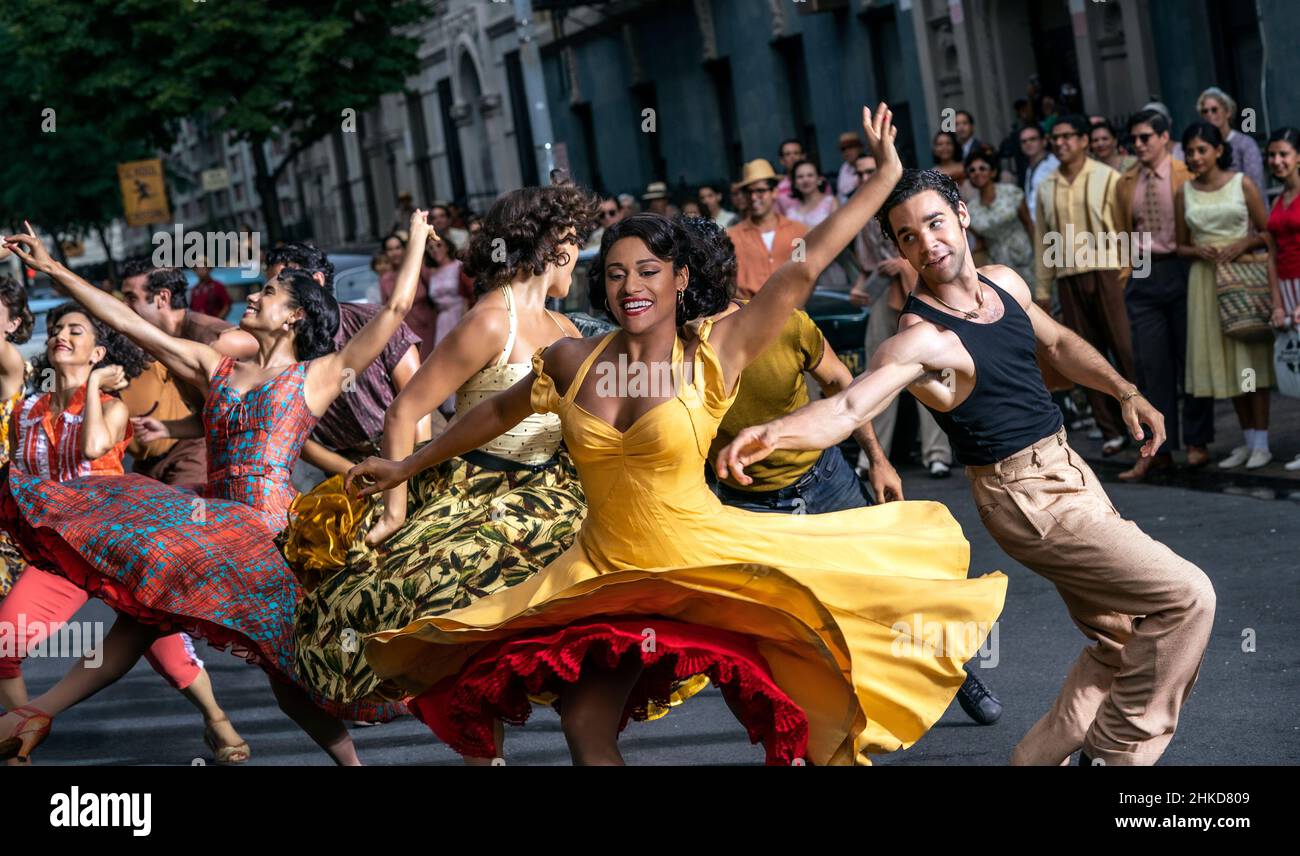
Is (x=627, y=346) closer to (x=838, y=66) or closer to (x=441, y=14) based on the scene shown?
(x=838, y=66)

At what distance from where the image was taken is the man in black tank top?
5.12 m

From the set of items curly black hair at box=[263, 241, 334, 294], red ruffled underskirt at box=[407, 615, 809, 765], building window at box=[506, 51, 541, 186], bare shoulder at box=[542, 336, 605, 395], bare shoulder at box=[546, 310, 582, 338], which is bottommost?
red ruffled underskirt at box=[407, 615, 809, 765]

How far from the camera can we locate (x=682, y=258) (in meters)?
5.01

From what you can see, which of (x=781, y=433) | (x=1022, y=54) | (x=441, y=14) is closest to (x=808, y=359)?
(x=781, y=433)

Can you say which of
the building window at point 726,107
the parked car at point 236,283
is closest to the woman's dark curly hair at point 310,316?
the parked car at point 236,283

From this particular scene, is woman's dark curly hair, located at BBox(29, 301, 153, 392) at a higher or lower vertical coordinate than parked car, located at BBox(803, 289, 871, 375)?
higher

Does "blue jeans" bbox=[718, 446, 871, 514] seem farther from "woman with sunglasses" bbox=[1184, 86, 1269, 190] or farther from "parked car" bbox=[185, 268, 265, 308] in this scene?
"parked car" bbox=[185, 268, 265, 308]

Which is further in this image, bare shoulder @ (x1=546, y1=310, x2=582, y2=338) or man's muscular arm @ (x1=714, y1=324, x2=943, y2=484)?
bare shoulder @ (x1=546, y1=310, x2=582, y2=338)

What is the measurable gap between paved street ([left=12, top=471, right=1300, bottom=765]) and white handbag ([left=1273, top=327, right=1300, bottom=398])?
0.79m

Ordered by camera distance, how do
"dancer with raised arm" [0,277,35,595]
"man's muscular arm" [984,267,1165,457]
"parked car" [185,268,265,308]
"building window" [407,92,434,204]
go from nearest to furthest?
"man's muscular arm" [984,267,1165,457]
"dancer with raised arm" [0,277,35,595]
"parked car" [185,268,265,308]
"building window" [407,92,434,204]


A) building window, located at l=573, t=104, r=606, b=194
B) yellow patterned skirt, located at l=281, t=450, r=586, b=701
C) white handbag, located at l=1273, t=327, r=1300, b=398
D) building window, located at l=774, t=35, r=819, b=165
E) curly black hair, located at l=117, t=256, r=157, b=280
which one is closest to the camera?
yellow patterned skirt, located at l=281, t=450, r=586, b=701

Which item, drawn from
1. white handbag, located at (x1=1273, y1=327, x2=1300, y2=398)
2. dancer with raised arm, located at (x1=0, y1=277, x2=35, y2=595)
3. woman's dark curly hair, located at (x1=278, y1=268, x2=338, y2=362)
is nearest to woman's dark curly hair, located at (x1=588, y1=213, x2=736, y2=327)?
woman's dark curly hair, located at (x1=278, y1=268, x2=338, y2=362)

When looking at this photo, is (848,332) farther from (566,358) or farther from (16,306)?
(566,358)

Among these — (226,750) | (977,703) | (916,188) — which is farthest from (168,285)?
(916,188)
